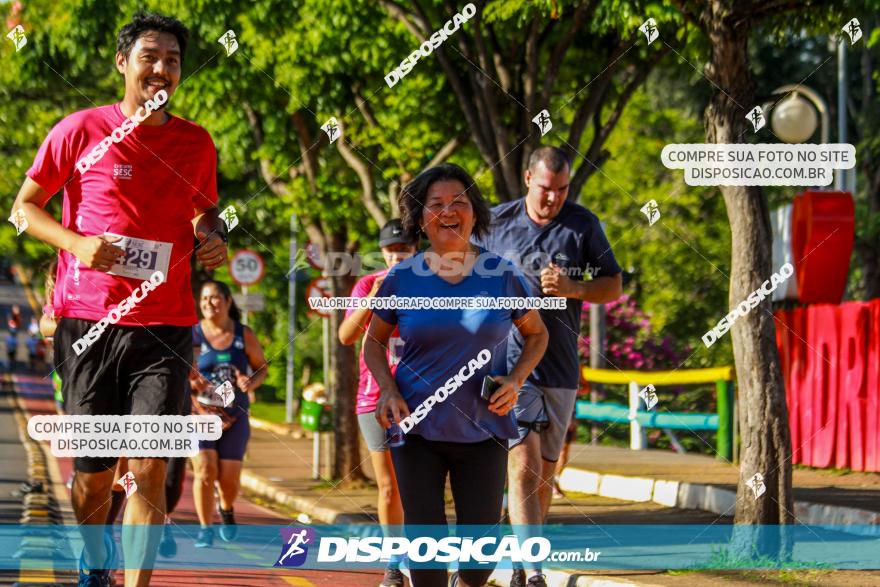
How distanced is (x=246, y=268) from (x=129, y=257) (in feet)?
65.5

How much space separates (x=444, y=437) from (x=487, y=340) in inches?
16.5

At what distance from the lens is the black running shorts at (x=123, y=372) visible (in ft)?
21.7

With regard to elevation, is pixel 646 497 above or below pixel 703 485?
below

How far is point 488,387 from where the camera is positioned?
628cm

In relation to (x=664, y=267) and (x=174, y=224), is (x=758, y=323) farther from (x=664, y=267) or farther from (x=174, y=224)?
(x=664, y=267)

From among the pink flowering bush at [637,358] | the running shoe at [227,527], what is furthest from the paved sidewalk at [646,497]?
the pink flowering bush at [637,358]

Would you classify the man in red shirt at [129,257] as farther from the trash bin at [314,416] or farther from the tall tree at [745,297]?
the trash bin at [314,416]

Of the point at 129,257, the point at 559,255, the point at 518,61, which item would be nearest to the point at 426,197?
the point at 129,257

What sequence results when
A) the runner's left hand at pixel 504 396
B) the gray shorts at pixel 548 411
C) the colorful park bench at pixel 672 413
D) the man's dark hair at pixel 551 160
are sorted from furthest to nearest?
the colorful park bench at pixel 672 413 < the man's dark hair at pixel 551 160 < the gray shorts at pixel 548 411 < the runner's left hand at pixel 504 396

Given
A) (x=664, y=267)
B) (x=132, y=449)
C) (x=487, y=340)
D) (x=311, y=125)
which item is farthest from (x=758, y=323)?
(x=664, y=267)

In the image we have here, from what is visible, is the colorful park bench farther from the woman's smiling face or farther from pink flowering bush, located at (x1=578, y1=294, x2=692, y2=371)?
the woman's smiling face

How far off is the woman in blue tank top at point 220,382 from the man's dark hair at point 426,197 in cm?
484

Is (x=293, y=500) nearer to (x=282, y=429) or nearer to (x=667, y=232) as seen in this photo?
(x=282, y=429)

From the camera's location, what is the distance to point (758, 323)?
32.2ft
